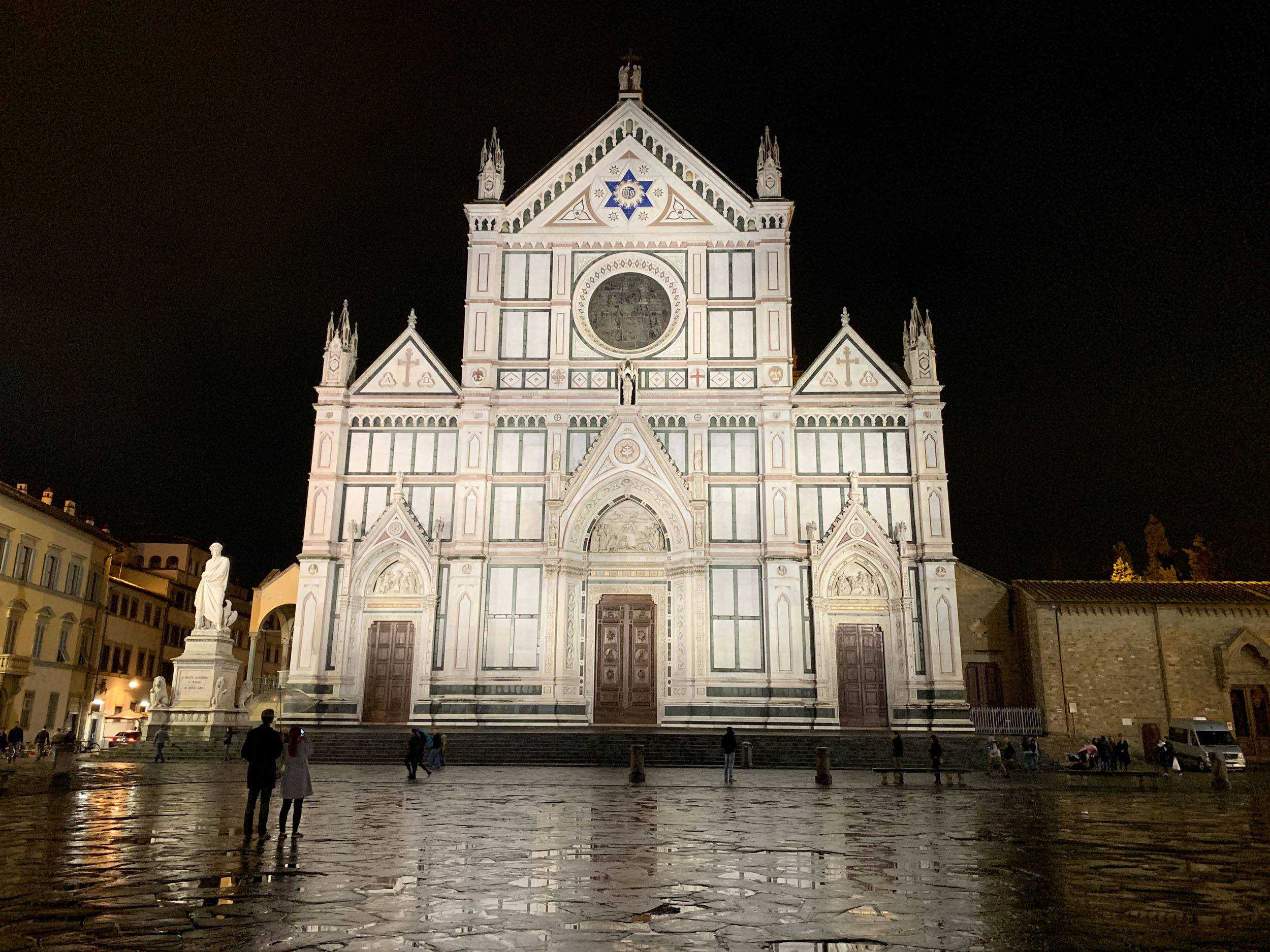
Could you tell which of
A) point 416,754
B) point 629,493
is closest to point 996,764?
point 629,493

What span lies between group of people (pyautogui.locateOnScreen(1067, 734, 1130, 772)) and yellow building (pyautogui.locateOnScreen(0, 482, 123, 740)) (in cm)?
3601

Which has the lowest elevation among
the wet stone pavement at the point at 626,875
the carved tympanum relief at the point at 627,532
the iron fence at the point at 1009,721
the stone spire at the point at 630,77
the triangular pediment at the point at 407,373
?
the wet stone pavement at the point at 626,875

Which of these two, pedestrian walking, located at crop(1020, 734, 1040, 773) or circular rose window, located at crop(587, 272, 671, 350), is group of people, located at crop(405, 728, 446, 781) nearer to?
circular rose window, located at crop(587, 272, 671, 350)

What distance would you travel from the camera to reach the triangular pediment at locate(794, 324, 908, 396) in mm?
32219

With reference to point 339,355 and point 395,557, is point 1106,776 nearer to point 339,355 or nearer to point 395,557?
point 395,557

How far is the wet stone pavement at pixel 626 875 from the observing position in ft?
20.3

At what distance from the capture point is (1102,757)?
1117 inches

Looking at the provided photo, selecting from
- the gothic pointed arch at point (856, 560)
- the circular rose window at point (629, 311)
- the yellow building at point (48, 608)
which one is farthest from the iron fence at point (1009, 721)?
the yellow building at point (48, 608)

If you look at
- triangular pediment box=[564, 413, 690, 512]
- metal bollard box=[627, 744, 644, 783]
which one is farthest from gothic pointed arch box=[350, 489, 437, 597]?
metal bollard box=[627, 744, 644, 783]

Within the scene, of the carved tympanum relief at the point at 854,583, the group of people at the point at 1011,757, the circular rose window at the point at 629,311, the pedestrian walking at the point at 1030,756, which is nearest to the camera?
the group of people at the point at 1011,757

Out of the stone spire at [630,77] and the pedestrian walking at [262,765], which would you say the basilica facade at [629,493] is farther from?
the pedestrian walking at [262,765]

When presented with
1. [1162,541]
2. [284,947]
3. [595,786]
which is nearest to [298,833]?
[284,947]

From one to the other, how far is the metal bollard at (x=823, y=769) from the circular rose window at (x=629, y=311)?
17105mm

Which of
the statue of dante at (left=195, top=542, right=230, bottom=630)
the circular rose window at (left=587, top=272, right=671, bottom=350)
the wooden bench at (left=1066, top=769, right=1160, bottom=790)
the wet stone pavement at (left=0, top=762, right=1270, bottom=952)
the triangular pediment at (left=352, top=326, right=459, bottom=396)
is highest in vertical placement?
the circular rose window at (left=587, top=272, right=671, bottom=350)
